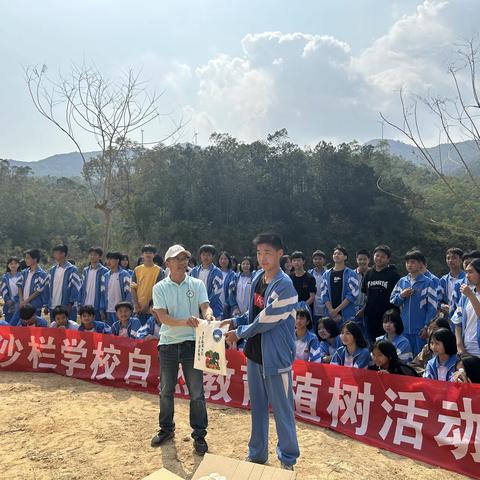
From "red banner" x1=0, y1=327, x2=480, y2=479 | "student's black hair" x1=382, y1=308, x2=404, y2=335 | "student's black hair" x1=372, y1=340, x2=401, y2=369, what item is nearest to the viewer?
"red banner" x1=0, y1=327, x2=480, y2=479

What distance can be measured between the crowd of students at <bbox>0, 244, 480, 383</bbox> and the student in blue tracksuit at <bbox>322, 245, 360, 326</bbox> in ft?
0.05

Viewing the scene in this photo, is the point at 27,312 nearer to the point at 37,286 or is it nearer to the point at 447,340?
the point at 37,286

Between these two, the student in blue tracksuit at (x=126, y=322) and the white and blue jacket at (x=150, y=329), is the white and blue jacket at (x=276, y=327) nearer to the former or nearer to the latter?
the white and blue jacket at (x=150, y=329)

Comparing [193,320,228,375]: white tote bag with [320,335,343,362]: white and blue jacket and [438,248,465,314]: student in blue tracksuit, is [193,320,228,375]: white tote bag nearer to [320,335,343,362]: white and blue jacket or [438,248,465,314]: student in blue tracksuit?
[320,335,343,362]: white and blue jacket

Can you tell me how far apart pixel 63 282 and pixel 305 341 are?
454 cm

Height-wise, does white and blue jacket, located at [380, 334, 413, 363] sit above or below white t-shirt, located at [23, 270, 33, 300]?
below

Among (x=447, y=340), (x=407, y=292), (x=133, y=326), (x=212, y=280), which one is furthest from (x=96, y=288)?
(x=447, y=340)

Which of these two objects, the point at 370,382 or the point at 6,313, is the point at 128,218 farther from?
the point at 370,382

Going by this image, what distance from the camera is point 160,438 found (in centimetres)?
460

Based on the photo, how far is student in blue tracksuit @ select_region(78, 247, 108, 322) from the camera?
8312 mm

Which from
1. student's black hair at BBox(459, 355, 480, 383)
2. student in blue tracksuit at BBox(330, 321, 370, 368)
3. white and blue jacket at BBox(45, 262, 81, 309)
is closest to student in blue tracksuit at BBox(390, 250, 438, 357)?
student in blue tracksuit at BBox(330, 321, 370, 368)

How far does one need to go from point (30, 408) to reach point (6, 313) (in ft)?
12.3

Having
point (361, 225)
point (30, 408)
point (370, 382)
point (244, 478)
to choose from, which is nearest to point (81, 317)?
point (30, 408)

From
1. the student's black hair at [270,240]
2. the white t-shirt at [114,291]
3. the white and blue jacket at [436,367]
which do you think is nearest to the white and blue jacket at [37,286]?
the white t-shirt at [114,291]
